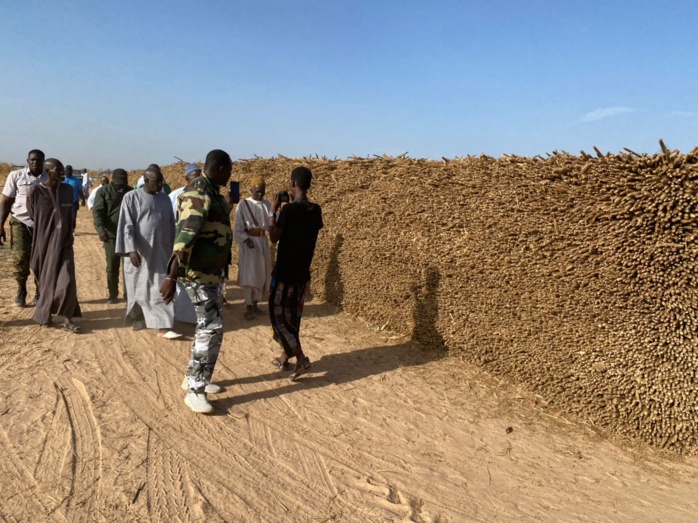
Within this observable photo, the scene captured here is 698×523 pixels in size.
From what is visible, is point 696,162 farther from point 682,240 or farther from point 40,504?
point 40,504

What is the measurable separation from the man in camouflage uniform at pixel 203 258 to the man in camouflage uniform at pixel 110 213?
11.7ft

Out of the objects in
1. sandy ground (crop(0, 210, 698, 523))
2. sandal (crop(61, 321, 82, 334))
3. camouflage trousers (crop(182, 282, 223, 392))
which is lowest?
sandy ground (crop(0, 210, 698, 523))

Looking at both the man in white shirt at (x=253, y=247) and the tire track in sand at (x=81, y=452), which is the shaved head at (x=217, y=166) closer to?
the tire track in sand at (x=81, y=452)

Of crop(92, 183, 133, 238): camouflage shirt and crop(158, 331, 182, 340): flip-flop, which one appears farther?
crop(92, 183, 133, 238): camouflage shirt

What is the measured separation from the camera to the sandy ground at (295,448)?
2.98 metres

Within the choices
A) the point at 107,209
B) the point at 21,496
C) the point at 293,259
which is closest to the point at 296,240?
the point at 293,259

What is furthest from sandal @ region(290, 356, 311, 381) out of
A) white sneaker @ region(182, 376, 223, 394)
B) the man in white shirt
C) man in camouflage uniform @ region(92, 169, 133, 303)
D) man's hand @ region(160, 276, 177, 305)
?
man in camouflage uniform @ region(92, 169, 133, 303)

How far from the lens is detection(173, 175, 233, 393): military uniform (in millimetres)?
3625

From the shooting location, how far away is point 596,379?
4.14 meters

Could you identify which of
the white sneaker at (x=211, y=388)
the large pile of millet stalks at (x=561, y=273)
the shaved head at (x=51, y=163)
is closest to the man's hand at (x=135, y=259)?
the shaved head at (x=51, y=163)

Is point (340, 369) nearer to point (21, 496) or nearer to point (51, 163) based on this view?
point (21, 496)

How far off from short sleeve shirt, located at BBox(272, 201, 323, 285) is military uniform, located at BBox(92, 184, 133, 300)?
342 centimetres

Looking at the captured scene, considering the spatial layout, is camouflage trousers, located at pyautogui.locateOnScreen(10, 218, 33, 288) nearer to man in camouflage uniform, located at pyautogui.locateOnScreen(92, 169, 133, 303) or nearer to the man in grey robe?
man in camouflage uniform, located at pyautogui.locateOnScreen(92, 169, 133, 303)

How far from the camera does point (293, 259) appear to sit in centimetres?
463
